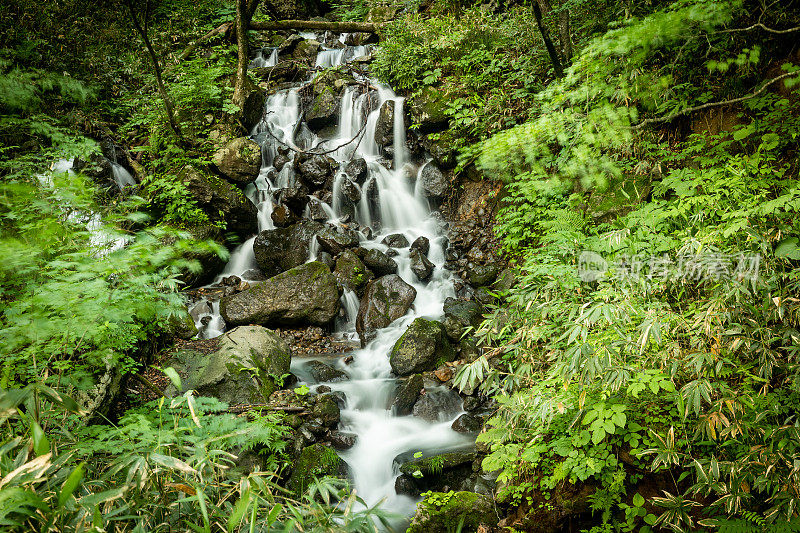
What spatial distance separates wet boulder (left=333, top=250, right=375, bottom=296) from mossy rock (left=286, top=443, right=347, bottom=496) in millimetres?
3492

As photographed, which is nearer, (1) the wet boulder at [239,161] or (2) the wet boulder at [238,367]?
(2) the wet boulder at [238,367]

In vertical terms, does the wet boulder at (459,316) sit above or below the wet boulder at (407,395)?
above

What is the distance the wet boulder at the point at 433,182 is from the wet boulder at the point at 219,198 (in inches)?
154

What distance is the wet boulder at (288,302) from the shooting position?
7.14m

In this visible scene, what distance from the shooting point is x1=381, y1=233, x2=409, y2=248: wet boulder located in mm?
8800

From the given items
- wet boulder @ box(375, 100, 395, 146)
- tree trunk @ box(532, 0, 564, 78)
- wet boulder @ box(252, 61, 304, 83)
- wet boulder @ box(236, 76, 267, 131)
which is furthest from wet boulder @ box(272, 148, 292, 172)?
tree trunk @ box(532, 0, 564, 78)

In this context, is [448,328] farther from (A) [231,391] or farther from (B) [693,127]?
(B) [693,127]

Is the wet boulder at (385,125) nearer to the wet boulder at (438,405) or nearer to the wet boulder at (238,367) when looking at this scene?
the wet boulder at (238,367)

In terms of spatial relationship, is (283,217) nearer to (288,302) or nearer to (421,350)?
(288,302)

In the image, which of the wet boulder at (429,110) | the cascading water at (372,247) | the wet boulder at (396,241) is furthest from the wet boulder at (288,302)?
the wet boulder at (429,110)

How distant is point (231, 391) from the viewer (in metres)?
5.03

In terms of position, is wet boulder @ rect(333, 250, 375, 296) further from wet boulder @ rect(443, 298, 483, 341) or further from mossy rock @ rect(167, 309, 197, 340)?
mossy rock @ rect(167, 309, 197, 340)

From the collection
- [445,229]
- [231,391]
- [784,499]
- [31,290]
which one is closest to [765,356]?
[784,499]

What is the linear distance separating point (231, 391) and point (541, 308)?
374cm
